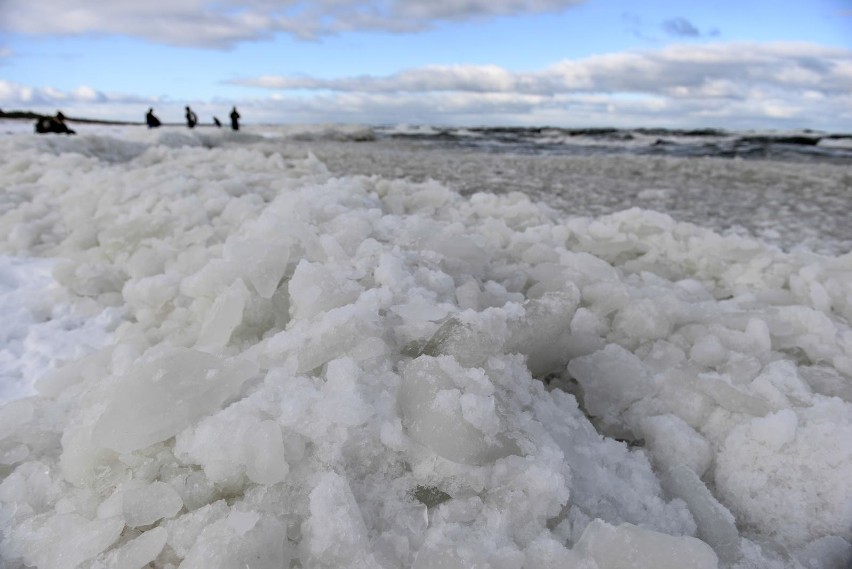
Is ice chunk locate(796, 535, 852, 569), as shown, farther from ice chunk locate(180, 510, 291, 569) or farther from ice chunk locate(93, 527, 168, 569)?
ice chunk locate(93, 527, 168, 569)

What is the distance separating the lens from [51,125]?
12930 millimetres

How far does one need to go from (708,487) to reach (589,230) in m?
2.11

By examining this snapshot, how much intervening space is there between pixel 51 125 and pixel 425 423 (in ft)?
49.0

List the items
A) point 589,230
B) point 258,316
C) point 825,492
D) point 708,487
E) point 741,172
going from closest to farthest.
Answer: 1. point 825,492
2. point 708,487
3. point 258,316
4. point 589,230
5. point 741,172

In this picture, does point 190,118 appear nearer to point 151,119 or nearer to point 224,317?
point 151,119

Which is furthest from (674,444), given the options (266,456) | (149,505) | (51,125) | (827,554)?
(51,125)

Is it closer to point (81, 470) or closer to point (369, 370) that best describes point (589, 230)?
point (369, 370)

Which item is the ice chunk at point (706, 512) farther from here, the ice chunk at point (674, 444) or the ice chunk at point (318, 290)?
the ice chunk at point (318, 290)

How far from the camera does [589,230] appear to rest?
3.47 metres

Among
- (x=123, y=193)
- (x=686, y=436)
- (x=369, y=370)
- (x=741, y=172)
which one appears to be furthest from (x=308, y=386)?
(x=741, y=172)

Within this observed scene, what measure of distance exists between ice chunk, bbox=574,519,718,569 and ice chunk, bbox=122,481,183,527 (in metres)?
0.86

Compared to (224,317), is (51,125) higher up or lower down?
higher up

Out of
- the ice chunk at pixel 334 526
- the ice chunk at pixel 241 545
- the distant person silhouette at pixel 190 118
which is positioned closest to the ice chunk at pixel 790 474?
the ice chunk at pixel 334 526

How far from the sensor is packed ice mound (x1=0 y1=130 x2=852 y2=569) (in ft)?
3.89
